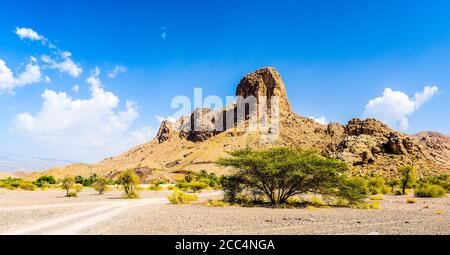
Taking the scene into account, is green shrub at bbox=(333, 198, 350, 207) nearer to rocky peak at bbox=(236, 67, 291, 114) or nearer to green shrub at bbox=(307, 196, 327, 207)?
green shrub at bbox=(307, 196, 327, 207)

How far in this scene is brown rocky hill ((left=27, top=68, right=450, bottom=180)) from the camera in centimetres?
8088

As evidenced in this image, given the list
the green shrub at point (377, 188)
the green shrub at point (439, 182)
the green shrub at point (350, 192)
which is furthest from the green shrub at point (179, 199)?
the green shrub at point (439, 182)

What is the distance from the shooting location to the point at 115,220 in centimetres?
1501

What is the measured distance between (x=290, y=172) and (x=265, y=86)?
14216 centimetres

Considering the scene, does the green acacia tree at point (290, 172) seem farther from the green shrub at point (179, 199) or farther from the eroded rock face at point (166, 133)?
the eroded rock face at point (166, 133)

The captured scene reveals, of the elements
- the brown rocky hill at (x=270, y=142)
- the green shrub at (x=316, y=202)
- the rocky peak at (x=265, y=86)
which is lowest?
the green shrub at (x=316, y=202)

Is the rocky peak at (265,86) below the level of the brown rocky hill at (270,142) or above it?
above

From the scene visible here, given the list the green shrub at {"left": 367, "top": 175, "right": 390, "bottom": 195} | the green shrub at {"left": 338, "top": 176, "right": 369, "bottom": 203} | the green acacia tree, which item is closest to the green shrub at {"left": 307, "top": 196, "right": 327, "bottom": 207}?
the green acacia tree

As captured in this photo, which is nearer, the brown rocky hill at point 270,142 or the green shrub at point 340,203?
the green shrub at point 340,203

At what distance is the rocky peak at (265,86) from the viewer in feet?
511

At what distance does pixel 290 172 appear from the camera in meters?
23.5
